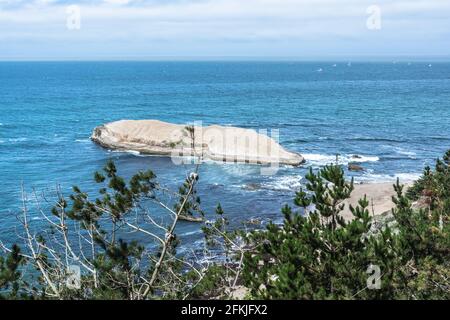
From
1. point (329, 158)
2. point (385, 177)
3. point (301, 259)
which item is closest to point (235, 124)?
point (329, 158)

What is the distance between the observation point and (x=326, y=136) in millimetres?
67688

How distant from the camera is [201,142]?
55531 mm

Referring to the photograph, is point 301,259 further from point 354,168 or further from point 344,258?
point 354,168

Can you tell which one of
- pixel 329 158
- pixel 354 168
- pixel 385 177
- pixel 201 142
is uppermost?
pixel 201 142

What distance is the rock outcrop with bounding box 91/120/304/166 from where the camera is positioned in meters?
53.4

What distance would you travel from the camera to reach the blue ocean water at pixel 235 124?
4422 centimetres

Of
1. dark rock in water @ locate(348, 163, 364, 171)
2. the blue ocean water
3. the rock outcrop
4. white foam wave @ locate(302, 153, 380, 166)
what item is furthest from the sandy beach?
the rock outcrop

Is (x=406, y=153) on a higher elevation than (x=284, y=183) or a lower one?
higher

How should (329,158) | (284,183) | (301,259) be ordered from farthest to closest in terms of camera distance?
(329,158)
(284,183)
(301,259)

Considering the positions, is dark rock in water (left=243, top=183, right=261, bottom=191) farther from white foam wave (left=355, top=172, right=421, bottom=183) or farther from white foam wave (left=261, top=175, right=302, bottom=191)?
white foam wave (left=355, top=172, right=421, bottom=183)

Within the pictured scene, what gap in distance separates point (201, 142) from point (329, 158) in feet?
45.8

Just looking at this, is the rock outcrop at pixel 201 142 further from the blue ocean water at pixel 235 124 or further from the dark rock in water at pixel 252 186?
the dark rock in water at pixel 252 186

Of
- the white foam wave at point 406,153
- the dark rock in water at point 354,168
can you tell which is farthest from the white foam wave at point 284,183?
the white foam wave at point 406,153
